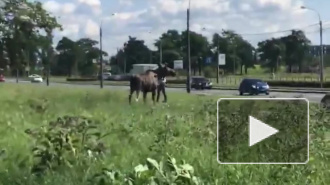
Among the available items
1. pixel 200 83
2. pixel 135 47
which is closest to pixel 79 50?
pixel 135 47

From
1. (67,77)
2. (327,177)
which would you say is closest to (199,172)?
(327,177)

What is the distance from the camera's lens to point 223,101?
6.23 metres

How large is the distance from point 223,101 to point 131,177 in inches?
70.9

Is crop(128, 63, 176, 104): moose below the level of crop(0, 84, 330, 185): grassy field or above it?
above

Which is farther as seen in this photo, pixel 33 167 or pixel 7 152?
pixel 7 152

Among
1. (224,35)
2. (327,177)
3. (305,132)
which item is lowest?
(327,177)

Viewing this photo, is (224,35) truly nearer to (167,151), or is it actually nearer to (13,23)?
(13,23)

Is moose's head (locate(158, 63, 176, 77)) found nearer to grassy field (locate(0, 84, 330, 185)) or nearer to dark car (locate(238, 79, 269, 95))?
dark car (locate(238, 79, 269, 95))
